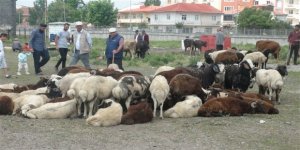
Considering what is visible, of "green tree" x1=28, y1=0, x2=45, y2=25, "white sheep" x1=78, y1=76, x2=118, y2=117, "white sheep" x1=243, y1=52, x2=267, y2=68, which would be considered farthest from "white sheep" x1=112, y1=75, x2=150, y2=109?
"green tree" x1=28, y1=0, x2=45, y2=25

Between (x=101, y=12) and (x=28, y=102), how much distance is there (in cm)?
8805

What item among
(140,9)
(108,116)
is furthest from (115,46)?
(140,9)

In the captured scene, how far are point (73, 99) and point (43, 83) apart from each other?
2.72 metres

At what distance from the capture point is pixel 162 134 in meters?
9.55

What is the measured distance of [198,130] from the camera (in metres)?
9.96

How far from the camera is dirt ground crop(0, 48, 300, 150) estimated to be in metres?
8.74

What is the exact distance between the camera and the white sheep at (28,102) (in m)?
11.0

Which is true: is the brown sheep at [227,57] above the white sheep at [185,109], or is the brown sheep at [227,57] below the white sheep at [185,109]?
above

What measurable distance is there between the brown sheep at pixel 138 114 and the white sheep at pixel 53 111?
1.23 m

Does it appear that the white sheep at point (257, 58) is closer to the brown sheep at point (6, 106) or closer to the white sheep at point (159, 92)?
the white sheep at point (159, 92)

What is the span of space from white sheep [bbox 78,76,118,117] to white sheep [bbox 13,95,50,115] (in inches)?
40.1

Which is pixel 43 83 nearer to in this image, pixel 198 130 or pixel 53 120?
pixel 53 120

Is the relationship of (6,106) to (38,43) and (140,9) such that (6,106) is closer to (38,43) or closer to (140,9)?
(38,43)

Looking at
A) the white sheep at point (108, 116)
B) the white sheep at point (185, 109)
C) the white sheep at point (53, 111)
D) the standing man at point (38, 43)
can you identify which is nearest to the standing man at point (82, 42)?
the standing man at point (38, 43)
